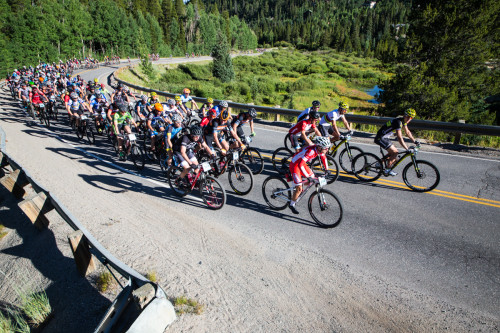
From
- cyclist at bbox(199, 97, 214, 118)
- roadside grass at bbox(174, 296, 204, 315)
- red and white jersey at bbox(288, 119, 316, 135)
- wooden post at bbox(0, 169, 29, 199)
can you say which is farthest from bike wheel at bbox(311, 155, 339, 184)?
wooden post at bbox(0, 169, 29, 199)

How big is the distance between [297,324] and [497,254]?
4066 mm

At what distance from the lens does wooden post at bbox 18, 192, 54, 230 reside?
5691 mm

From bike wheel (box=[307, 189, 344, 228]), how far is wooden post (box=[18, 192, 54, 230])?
5.85m

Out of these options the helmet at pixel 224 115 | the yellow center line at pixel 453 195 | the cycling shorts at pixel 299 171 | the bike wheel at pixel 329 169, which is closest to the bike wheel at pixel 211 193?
the helmet at pixel 224 115

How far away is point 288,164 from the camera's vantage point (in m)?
9.42

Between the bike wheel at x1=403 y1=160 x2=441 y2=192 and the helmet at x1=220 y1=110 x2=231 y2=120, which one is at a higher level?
the helmet at x1=220 y1=110 x2=231 y2=120

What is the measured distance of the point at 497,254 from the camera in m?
4.86

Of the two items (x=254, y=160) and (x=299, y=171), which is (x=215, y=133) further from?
(x=299, y=171)

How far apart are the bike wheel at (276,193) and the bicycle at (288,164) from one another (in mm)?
1575

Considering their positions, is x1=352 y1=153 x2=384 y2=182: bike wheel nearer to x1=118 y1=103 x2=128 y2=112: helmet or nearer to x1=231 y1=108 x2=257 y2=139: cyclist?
x1=231 y1=108 x2=257 y2=139: cyclist

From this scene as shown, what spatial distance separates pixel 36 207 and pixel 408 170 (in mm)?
9744

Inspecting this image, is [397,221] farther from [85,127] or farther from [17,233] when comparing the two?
[85,127]

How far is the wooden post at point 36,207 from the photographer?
18.7 ft

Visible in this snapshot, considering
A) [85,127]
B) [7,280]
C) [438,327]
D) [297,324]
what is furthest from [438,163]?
[85,127]
